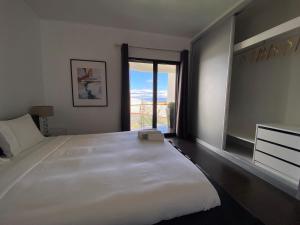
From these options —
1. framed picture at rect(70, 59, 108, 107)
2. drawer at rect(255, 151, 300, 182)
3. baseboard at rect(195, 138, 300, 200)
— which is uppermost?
framed picture at rect(70, 59, 108, 107)

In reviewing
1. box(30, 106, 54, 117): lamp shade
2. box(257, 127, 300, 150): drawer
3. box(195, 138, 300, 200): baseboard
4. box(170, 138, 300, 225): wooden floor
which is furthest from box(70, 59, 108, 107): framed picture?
box(257, 127, 300, 150): drawer

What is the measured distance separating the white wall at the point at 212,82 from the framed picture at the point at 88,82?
2248mm

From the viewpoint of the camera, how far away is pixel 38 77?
2.78 meters

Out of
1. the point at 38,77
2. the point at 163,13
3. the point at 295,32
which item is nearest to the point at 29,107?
the point at 38,77

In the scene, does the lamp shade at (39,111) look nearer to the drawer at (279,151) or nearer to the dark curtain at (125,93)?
the dark curtain at (125,93)

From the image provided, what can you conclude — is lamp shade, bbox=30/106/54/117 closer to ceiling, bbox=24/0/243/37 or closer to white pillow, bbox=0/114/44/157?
white pillow, bbox=0/114/44/157

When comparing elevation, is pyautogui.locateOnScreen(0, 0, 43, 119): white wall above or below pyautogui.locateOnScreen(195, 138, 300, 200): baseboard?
above

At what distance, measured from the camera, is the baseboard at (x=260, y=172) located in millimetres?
1682

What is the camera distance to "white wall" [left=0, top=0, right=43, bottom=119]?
6.23 feet

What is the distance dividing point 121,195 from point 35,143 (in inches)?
62.3

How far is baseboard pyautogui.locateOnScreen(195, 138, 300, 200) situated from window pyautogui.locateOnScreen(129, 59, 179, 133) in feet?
5.05

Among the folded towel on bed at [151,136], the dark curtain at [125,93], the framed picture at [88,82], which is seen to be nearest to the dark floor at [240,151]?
the folded towel on bed at [151,136]

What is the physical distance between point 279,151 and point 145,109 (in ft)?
8.99

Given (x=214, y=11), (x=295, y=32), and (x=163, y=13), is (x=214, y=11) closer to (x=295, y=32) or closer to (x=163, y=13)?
(x=163, y=13)
